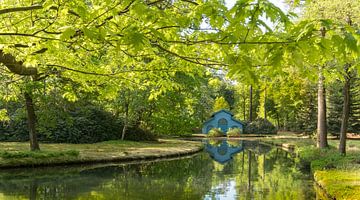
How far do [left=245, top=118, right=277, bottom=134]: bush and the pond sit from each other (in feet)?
108

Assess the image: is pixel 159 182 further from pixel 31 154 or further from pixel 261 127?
pixel 261 127

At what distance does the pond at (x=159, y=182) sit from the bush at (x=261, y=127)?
32905 millimetres

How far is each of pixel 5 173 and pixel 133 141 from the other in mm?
15558

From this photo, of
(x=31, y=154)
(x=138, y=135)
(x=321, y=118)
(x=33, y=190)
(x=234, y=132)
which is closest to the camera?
(x=33, y=190)

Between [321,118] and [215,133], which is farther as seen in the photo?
[215,133]

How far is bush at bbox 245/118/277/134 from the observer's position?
175 ft

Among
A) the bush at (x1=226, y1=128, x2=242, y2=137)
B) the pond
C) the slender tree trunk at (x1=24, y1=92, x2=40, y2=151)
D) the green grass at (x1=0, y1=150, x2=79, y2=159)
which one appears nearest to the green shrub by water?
the pond

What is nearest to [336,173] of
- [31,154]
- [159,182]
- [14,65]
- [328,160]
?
[328,160]

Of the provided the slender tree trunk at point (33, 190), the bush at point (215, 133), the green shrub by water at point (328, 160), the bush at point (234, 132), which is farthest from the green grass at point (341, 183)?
the bush at point (234, 132)

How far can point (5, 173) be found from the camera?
1619 centimetres

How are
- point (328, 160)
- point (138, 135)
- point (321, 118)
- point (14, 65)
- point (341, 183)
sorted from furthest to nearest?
1. point (138, 135)
2. point (321, 118)
3. point (328, 160)
4. point (341, 183)
5. point (14, 65)

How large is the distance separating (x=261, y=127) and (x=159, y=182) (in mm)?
40372

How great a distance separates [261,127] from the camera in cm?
5375

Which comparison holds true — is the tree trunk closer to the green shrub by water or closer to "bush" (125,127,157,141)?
the green shrub by water
